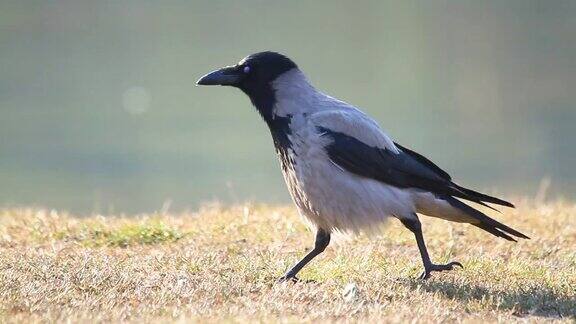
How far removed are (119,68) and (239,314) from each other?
41.7 metres

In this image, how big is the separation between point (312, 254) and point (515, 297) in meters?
1.43

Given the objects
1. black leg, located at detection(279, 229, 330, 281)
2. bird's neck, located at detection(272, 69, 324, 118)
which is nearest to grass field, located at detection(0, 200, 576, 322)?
black leg, located at detection(279, 229, 330, 281)

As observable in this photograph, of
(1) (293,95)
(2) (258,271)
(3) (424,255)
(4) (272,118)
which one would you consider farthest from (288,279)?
(1) (293,95)

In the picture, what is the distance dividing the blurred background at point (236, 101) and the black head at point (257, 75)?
11.0ft

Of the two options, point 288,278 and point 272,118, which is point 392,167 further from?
point 288,278

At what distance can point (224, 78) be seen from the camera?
873 cm

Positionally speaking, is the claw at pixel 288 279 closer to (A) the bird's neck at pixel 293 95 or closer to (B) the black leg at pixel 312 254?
(B) the black leg at pixel 312 254

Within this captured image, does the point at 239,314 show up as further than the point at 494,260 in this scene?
No

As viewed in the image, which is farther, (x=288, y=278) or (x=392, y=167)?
(x=392, y=167)

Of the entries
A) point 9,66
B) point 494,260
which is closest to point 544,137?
point 9,66

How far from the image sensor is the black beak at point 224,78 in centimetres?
870

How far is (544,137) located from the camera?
30781mm

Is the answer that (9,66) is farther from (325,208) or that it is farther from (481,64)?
(325,208)

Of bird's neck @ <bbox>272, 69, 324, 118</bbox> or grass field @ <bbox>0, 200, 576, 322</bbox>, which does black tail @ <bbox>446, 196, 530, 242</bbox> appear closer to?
grass field @ <bbox>0, 200, 576, 322</bbox>
